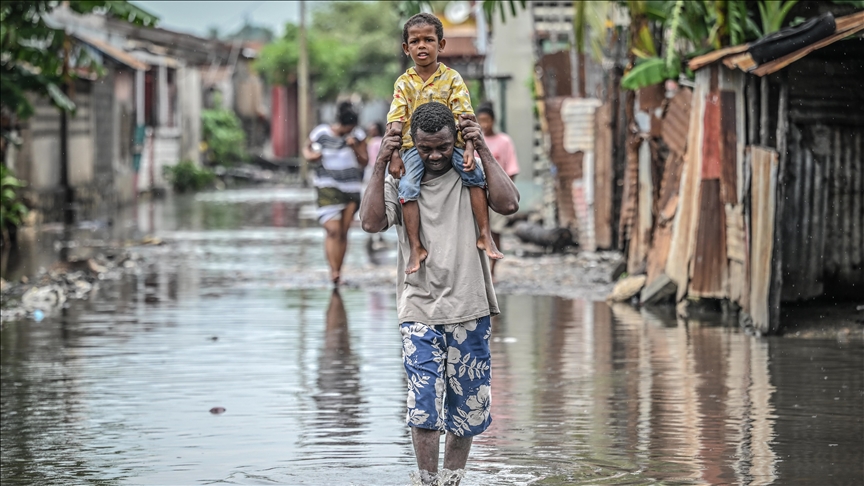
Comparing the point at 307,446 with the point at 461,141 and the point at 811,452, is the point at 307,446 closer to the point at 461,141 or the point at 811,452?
the point at 461,141

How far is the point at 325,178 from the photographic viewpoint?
44.1ft

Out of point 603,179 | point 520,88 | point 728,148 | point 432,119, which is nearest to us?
point 432,119

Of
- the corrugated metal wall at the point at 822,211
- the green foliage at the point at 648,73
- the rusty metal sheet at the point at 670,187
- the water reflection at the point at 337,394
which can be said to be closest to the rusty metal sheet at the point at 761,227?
the corrugated metal wall at the point at 822,211

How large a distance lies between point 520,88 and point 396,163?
18.3 metres

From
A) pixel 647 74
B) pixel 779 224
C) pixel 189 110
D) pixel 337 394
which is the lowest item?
pixel 337 394

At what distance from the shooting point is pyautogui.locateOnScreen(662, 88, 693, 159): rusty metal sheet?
11.9 metres

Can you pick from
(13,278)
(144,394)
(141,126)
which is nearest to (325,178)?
(13,278)

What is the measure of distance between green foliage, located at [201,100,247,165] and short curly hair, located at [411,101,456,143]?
143 ft

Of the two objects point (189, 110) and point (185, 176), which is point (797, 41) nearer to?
point (185, 176)

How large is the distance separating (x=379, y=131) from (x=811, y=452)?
15139mm

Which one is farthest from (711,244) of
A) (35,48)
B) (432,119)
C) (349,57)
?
(349,57)

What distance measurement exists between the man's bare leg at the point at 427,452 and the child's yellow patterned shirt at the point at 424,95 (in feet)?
3.75

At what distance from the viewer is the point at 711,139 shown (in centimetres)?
1099

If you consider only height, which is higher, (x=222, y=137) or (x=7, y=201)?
(x=222, y=137)
